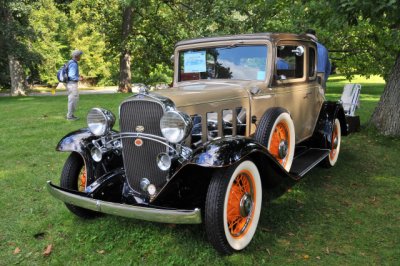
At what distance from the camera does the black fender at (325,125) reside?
5332 millimetres

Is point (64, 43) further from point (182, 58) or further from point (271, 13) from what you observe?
point (182, 58)

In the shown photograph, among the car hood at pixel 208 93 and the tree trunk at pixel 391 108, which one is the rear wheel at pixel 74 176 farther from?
the tree trunk at pixel 391 108

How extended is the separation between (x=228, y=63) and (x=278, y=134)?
104cm

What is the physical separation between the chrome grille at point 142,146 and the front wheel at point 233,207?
1.88ft

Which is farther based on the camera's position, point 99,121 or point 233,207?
point 99,121

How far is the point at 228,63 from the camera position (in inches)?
176

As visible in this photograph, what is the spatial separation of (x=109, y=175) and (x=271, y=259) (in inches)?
64.2

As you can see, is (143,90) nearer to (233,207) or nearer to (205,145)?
(205,145)

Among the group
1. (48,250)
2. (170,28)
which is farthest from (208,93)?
(170,28)

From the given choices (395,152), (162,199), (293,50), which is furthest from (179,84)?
(395,152)

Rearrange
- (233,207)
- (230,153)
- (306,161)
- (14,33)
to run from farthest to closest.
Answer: (14,33) < (306,161) < (233,207) < (230,153)

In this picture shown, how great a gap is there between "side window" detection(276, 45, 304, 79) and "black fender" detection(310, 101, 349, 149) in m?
0.87

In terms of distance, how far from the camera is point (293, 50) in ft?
15.0

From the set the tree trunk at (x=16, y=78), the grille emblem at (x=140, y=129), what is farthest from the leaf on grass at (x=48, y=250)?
the tree trunk at (x=16, y=78)
